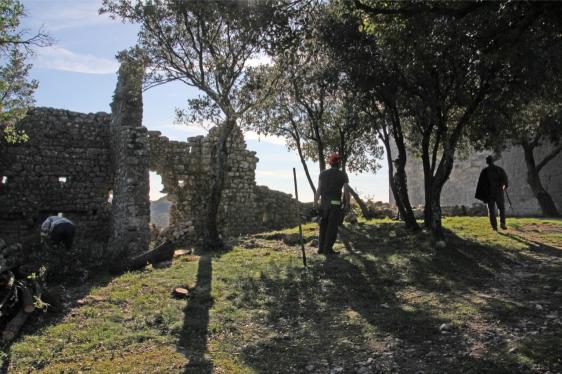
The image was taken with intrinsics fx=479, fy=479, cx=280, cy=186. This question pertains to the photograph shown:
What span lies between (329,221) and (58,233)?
6009mm

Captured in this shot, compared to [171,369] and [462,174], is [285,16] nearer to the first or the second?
[171,369]

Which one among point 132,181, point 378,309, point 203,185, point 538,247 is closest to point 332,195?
Answer: point 378,309

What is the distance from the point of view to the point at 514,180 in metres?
25.7

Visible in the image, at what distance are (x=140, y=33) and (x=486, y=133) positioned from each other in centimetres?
1001

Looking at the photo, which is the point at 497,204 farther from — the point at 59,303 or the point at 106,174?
the point at 106,174

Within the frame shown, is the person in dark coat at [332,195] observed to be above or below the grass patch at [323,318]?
above

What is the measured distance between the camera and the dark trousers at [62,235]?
1059 cm

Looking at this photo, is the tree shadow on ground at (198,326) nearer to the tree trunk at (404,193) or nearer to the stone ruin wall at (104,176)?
the stone ruin wall at (104,176)

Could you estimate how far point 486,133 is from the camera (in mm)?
13703

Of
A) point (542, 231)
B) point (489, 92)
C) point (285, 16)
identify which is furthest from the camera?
point (542, 231)

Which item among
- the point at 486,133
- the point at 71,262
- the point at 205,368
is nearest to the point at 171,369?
the point at 205,368

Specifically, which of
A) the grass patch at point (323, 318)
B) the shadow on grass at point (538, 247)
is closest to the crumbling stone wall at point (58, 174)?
the grass patch at point (323, 318)

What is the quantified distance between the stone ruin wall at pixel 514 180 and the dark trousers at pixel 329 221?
44.9 ft

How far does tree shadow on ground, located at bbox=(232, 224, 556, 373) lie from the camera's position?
17.6 feet
